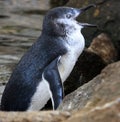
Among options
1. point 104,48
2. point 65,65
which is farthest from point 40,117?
point 104,48

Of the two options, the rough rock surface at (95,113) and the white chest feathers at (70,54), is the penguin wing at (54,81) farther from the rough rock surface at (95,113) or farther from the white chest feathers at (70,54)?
the rough rock surface at (95,113)

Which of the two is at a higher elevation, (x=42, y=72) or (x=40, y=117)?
(x=40, y=117)

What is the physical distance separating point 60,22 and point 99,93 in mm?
2813

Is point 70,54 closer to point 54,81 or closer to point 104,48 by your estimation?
point 54,81

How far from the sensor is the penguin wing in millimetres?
5742

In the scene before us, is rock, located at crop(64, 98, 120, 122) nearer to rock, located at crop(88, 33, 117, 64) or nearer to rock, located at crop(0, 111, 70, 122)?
rock, located at crop(0, 111, 70, 122)

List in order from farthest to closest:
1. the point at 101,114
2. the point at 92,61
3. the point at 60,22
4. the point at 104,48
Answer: the point at 104,48 < the point at 92,61 < the point at 60,22 < the point at 101,114

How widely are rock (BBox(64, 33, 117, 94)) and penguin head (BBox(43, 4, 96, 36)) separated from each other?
2.06ft

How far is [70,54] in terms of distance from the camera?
246 inches

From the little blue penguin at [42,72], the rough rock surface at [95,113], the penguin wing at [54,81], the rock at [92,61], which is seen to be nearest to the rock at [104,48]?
the rock at [92,61]

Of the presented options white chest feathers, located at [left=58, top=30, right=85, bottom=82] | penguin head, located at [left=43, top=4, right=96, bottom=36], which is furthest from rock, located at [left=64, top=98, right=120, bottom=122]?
penguin head, located at [left=43, top=4, right=96, bottom=36]

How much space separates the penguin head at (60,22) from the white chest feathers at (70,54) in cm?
10

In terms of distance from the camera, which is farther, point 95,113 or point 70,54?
point 70,54

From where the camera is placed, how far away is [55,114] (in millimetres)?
3598
